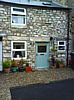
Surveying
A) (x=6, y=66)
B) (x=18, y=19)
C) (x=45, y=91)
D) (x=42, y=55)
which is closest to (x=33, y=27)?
(x=18, y=19)

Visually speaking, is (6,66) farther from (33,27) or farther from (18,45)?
(33,27)

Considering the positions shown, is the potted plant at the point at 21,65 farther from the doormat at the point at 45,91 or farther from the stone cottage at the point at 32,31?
the doormat at the point at 45,91

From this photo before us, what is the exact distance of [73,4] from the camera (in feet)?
65.3

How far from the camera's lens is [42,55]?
59.1 feet

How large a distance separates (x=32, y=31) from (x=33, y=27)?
30 centimetres

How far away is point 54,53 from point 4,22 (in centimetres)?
419

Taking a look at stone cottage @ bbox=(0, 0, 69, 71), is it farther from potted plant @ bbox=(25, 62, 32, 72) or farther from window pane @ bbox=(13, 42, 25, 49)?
potted plant @ bbox=(25, 62, 32, 72)

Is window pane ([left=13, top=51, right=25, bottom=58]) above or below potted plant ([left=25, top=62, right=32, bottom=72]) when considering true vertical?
above

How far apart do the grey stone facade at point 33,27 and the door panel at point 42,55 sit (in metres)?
0.38

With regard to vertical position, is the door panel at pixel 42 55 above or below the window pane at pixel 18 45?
below

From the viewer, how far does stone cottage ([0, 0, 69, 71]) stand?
16797mm

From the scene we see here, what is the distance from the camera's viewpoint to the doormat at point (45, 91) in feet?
31.5

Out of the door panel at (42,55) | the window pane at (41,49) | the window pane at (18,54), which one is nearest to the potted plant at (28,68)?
the window pane at (18,54)

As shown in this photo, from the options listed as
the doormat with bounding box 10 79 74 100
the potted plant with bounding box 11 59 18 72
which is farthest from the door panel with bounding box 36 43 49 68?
the doormat with bounding box 10 79 74 100
